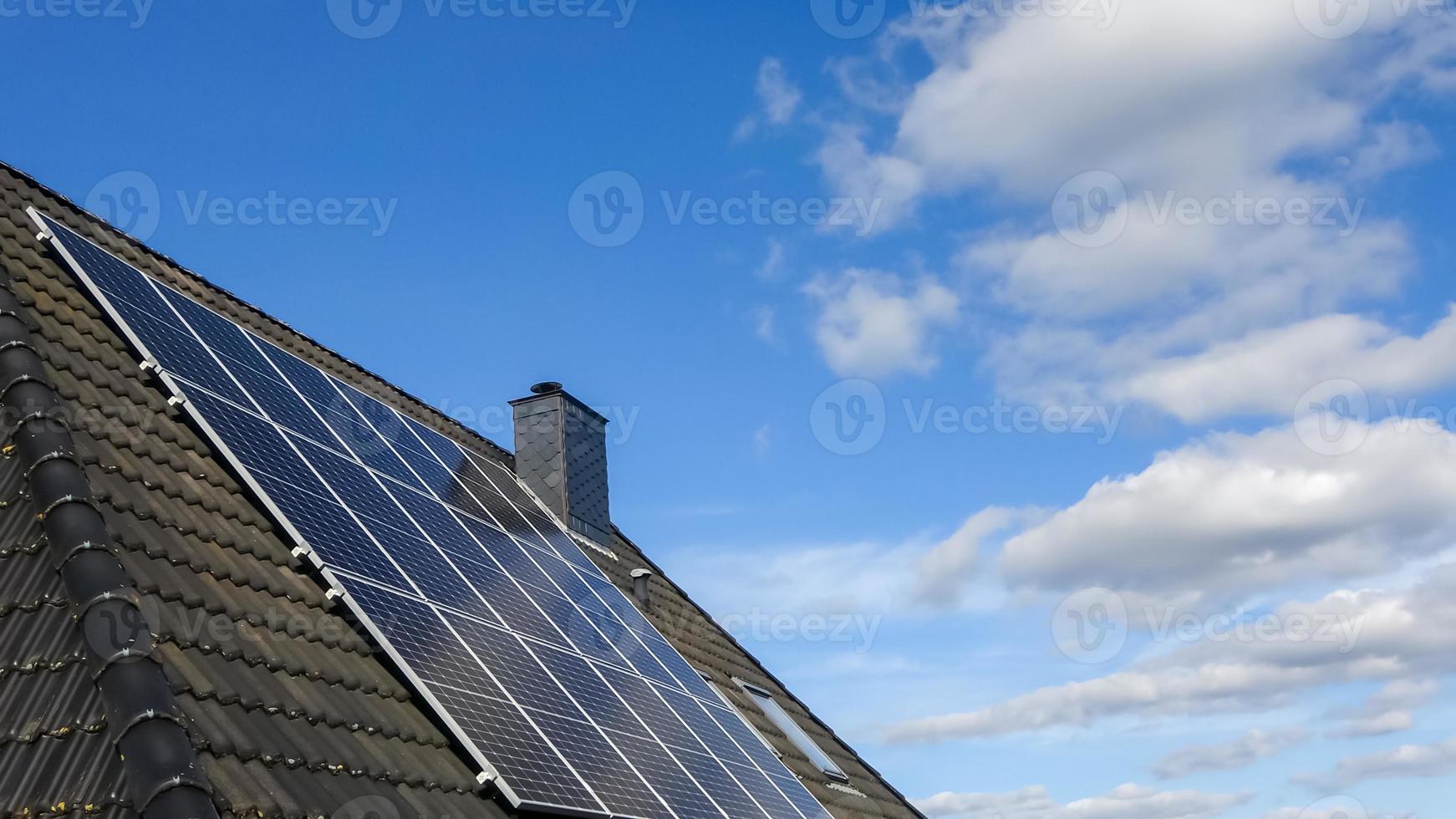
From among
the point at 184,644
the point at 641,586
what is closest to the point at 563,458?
the point at 641,586

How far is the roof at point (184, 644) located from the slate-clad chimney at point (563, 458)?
7425mm

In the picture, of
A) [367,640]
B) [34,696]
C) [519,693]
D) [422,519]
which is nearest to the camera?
[34,696]

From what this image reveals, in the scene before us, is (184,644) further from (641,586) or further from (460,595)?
(641,586)

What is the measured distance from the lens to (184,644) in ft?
23.6

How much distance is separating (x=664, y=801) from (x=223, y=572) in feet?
12.6

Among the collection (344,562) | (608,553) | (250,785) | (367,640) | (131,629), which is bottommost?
(250,785)

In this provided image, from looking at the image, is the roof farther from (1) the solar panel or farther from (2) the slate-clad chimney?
(2) the slate-clad chimney

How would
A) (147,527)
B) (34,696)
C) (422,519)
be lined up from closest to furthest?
(34,696) < (147,527) < (422,519)

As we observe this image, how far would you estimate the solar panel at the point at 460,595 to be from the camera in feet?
30.1

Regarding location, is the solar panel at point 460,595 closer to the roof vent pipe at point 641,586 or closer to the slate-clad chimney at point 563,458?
the roof vent pipe at point 641,586

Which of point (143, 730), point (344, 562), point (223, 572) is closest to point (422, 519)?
point (344, 562)

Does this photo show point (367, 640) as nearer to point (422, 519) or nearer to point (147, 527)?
point (147, 527)

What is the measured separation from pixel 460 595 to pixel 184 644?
11.0ft

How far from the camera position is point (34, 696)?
6.00m
